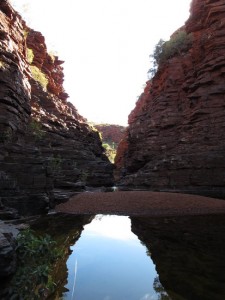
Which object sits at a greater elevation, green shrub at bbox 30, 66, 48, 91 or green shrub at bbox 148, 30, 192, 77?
green shrub at bbox 148, 30, 192, 77

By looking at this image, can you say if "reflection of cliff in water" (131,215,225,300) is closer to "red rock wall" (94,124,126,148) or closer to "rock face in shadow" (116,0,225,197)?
"rock face in shadow" (116,0,225,197)

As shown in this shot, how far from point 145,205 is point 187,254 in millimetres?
9205

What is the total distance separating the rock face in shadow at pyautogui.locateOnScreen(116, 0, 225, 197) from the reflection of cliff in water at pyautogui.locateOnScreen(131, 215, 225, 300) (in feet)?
43.1

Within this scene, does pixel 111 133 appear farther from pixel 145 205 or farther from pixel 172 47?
pixel 145 205

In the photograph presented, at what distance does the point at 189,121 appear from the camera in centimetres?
3247

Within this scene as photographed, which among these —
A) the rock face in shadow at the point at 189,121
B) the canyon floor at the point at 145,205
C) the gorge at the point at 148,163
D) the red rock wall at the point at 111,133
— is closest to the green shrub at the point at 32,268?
the gorge at the point at 148,163

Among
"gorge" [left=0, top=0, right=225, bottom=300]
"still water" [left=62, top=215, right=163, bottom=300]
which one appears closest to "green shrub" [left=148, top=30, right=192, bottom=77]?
"gorge" [left=0, top=0, right=225, bottom=300]

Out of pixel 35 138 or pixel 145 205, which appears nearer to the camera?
pixel 145 205

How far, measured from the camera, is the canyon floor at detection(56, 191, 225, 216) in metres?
16.3

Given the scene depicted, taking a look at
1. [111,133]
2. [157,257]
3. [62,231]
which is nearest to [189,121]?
[62,231]

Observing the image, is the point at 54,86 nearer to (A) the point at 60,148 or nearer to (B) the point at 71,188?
(A) the point at 60,148

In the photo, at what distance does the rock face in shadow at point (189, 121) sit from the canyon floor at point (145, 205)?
24.0ft

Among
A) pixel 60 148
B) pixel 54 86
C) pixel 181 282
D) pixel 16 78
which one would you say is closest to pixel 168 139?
pixel 60 148

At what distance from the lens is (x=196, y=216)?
48.9 ft
